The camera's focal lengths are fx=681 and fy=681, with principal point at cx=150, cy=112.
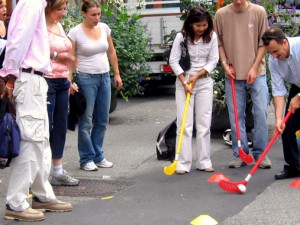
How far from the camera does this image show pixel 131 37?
413 inches

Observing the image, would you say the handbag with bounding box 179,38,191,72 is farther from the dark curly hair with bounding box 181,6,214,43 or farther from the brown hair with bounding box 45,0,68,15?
the brown hair with bounding box 45,0,68,15

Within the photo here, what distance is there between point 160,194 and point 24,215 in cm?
141

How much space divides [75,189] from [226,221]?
5.99 feet

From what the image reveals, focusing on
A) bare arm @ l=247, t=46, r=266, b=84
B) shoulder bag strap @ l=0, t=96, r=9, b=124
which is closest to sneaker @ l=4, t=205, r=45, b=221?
shoulder bag strap @ l=0, t=96, r=9, b=124

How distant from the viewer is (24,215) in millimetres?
5383

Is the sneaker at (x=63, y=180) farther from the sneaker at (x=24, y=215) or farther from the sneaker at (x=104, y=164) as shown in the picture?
the sneaker at (x=24, y=215)

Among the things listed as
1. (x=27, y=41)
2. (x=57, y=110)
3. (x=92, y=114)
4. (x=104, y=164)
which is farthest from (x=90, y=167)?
(x=27, y=41)

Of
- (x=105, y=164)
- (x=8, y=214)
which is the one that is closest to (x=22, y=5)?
(x=8, y=214)

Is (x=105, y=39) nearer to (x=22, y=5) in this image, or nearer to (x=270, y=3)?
(x=22, y=5)

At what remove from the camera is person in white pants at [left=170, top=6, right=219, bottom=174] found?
23.3ft

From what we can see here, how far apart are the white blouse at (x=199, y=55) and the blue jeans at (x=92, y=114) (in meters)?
0.80

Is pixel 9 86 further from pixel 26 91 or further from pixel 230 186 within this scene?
pixel 230 186

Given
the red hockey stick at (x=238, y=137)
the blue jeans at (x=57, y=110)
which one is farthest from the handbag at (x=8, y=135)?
the red hockey stick at (x=238, y=137)

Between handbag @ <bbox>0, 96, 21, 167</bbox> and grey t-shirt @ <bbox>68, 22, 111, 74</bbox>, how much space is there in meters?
1.97
